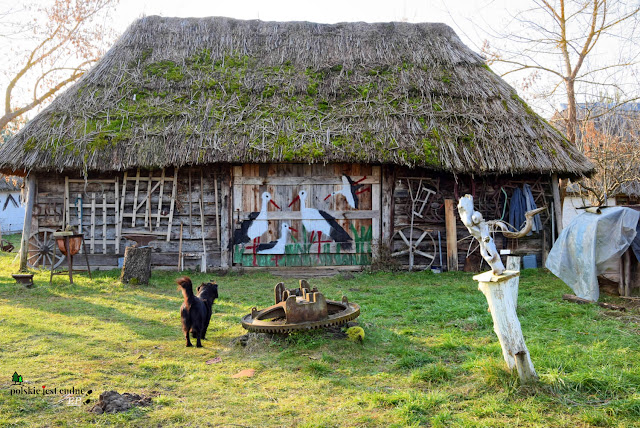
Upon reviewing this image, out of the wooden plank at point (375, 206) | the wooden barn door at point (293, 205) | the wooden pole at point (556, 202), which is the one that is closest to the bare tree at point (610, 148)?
the wooden pole at point (556, 202)

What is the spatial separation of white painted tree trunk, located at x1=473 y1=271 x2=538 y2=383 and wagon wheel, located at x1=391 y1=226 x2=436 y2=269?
6.92m

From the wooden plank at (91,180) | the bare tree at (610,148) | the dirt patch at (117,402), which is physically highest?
the bare tree at (610,148)

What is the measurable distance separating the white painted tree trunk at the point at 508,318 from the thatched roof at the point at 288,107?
6438mm

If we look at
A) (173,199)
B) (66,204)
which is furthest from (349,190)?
(66,204)

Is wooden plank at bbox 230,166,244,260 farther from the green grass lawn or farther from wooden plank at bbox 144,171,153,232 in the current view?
the green grass lawn

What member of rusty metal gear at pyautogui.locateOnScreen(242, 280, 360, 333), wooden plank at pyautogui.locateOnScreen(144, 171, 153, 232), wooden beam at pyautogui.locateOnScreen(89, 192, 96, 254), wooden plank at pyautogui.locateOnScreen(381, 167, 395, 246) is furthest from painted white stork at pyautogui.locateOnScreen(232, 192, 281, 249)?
rusty metal gear at pyautogui.locateOnScreen(242, 280, 360, 333)

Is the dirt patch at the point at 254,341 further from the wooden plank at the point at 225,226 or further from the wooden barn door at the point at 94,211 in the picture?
the wooden barn door at the point at 94,211

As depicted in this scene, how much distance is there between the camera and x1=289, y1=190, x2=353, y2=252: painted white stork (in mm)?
10422

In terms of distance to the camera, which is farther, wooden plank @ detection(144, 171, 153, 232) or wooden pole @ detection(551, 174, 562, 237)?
wooden pole @ detection(551, 174, 562, 237)

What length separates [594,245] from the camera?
7160 mm

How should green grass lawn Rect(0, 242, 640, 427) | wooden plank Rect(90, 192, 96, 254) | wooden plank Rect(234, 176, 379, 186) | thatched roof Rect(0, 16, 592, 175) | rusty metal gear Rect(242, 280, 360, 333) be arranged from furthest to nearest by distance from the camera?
wooden plank Rect(90, 192, 96, 254) < wooden plank Rect(234, 176, 379, 186) < thatched roof Rect(0, 16, 592, 175) < rusty metal gear Rect(242, 280, 360, 333) < green grass lawn Rect(0, 242, 640, 427)

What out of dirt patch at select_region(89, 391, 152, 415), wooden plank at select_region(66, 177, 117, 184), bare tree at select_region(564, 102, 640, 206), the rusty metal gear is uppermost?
bare tree at select_region(564, 102, 640, 206)

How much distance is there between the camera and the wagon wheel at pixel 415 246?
10547 mm

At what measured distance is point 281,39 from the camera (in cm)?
1273
